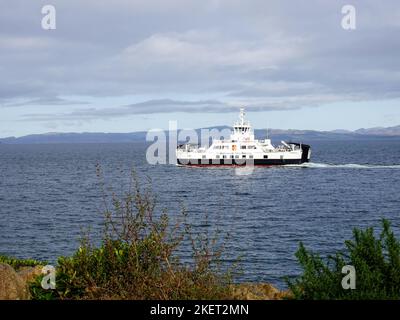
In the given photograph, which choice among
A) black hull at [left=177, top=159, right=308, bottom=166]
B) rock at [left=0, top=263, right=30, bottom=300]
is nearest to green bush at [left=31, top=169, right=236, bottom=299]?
rock at [left=0, top=263, right=30, bottom=300]

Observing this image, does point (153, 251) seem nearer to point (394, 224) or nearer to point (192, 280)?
point (192, 280)

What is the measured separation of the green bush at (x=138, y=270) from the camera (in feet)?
25.4

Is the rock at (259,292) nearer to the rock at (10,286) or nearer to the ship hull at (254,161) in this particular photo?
the rock at (10,286)

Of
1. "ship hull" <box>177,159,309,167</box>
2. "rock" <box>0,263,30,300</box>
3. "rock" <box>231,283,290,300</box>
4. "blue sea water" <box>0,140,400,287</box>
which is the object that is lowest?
"blue sea water" <box>0,140,400,287</box>

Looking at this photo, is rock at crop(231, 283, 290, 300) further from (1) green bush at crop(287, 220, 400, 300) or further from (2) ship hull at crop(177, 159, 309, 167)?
(2) ship hull at crop(177, 159, 309, 167)

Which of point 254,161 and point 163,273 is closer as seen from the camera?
point 163,273

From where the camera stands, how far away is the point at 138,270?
8336mm

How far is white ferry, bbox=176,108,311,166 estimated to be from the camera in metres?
95.2

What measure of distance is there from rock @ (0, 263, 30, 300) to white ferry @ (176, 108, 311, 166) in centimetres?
8622

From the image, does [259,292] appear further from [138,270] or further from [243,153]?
[243,153]

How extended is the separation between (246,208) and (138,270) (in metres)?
42.0

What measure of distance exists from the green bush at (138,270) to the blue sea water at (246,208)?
204 inches

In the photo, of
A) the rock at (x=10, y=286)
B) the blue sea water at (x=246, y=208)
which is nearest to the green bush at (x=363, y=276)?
the rock at (x=10, y=286)

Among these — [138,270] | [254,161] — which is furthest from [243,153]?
[138,270]
